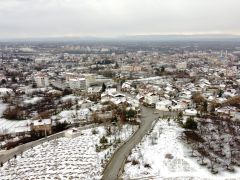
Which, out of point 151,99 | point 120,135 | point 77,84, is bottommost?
point 120,135

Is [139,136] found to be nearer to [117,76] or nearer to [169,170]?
[169,170]

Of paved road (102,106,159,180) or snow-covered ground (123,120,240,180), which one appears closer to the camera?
snow-covered ground (123,120,240,180)

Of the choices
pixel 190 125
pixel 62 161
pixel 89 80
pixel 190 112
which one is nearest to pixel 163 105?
pixel 190 112

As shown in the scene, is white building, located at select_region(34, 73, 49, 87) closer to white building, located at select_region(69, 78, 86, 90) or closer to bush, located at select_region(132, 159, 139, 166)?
white building, located at select_region(69, 78, 86, 90)

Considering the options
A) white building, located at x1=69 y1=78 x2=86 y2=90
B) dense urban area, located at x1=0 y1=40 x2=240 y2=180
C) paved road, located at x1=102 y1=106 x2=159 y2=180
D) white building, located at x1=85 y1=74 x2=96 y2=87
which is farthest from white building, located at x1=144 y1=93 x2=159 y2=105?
white building, located at x1=85 y1=74 x2=96 y2=87

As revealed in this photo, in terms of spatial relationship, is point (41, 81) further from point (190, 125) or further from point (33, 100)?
point (190, 125)

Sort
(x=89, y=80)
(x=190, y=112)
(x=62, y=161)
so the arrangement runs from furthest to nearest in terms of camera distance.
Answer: (x=89, y=80) < (x=190, y=112) < (x=62, y=161)

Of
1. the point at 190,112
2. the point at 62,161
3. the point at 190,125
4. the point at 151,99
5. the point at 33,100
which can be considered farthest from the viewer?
the point at 33,100
